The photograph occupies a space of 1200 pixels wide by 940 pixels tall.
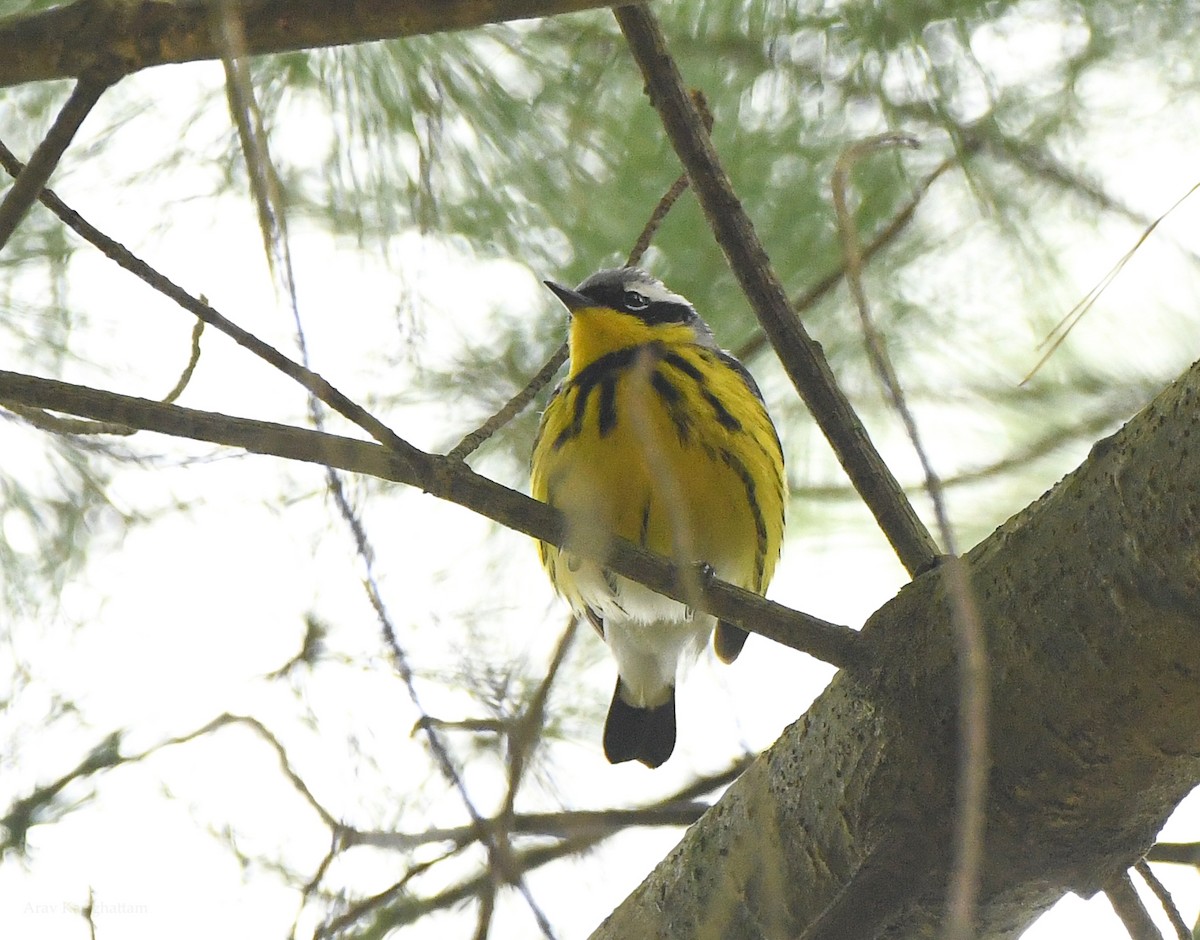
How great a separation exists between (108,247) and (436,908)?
A: 120cm

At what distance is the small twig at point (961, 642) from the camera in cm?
113

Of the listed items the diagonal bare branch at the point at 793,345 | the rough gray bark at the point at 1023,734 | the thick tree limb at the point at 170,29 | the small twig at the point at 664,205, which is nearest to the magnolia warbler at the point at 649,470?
the small twig at the point at 664,205

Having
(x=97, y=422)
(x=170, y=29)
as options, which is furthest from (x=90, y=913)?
(x=170, y=29)

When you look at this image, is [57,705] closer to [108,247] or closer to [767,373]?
[108,247]

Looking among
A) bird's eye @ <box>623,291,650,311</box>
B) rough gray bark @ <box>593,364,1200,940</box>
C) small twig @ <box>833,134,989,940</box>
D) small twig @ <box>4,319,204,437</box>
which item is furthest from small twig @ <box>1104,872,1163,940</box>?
bird's eye @ <box>623,291,650,311</box>

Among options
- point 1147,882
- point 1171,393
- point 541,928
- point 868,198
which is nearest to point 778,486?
point 868,198

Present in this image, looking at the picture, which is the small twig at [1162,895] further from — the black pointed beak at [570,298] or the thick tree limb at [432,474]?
the black pointed beak at [570,298]

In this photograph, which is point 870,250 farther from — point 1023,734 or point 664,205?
point 1023,734

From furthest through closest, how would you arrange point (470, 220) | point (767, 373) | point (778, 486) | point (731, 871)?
point (767, 373) → point (778, 486) → point (470, 220) → point (731, 871)

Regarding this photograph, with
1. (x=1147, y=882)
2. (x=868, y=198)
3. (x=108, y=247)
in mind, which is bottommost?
(x=1147, y=882)

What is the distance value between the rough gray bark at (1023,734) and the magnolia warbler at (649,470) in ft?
3.17

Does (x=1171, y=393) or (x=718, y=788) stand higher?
(x=718, y=788)

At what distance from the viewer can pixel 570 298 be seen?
9.33ft

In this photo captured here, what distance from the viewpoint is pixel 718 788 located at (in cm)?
273
